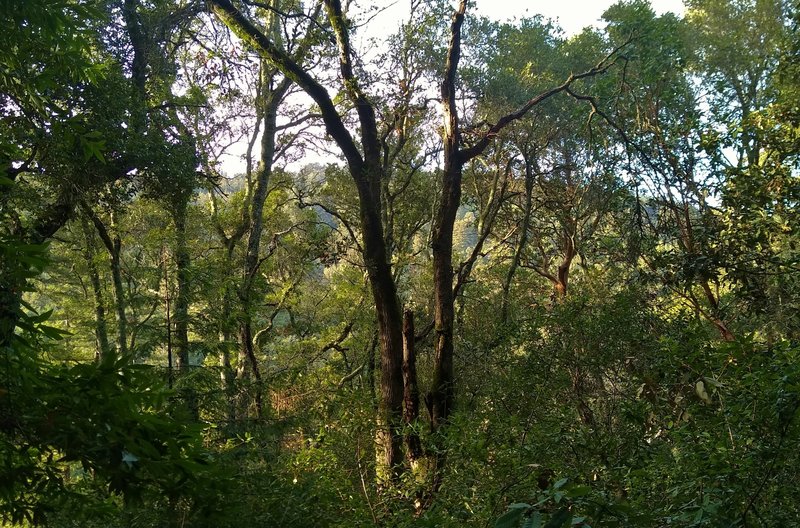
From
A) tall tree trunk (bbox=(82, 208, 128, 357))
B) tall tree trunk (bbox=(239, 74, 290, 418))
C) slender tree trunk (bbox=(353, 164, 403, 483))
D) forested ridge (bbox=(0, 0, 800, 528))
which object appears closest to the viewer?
forested ridge (bbox=(0, 0, 800, 528))

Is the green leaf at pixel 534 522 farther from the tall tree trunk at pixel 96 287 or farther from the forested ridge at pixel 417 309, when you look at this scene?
the tall tree trunk at pixel 96 287

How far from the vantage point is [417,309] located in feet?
41.0

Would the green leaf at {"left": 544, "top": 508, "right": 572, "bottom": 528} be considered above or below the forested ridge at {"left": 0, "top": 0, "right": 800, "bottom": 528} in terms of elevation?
below

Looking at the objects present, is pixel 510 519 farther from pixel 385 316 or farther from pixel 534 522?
pixel 385 316

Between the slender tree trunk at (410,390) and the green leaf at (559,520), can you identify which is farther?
the slender tree trunk at (410,390)

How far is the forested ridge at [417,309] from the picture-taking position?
2.09 m

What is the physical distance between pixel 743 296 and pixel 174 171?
7.32 metres

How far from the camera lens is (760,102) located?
11914mm

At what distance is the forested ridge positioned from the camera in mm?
2086

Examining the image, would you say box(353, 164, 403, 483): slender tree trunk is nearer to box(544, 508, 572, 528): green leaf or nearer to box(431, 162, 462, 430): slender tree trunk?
box(431, 162, 462, 430): slender tree trunk

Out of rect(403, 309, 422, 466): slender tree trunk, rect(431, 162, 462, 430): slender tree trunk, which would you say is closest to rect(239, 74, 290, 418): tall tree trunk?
Answer: rect(403, 309, 422, 466): slender tree trunk

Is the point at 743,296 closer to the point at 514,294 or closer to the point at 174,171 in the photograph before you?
the point at 174,171

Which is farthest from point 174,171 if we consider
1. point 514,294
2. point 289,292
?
point 514,294

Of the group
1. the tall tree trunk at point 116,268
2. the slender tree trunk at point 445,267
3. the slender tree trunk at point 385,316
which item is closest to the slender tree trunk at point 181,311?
the tall tree trunk at point 116,268
